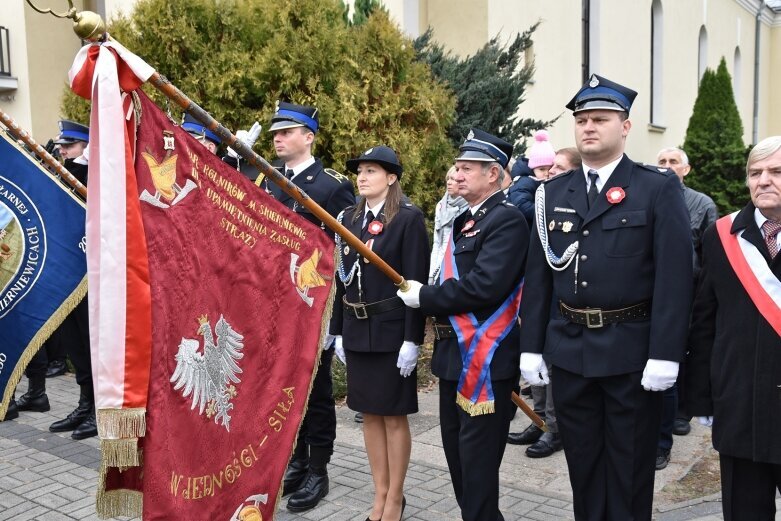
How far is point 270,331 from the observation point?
9.86 feet

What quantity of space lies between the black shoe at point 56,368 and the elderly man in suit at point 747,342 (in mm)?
6704

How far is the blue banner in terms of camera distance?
3872 mm

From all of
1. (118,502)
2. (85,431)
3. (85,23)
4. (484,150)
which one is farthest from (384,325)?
(85,431)

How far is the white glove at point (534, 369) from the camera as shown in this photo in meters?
3.34

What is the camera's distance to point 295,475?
4594 millimetres

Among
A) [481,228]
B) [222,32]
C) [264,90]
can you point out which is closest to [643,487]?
[481,228]

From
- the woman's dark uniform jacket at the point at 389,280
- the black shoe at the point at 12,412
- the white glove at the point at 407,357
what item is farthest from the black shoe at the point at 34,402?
the white glove at the point at 407,357

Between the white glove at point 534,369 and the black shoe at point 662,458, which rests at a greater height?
the white glove at point 534,369

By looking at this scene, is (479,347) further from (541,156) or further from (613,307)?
(541,156)

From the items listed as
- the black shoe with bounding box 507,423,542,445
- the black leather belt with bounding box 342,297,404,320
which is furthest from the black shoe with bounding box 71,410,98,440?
the black shoe with bounding box 507,423,542,445

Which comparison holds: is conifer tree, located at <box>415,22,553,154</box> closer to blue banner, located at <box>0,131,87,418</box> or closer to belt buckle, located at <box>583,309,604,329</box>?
blue banner, located at <box>0,131,87,418</box>

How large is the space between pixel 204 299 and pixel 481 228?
1.42 meters

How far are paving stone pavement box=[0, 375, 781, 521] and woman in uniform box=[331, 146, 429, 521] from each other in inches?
16.8

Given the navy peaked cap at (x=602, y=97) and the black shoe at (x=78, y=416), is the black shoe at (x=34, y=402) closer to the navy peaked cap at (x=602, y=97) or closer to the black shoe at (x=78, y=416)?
the black shoe at (x=78, y=416)
